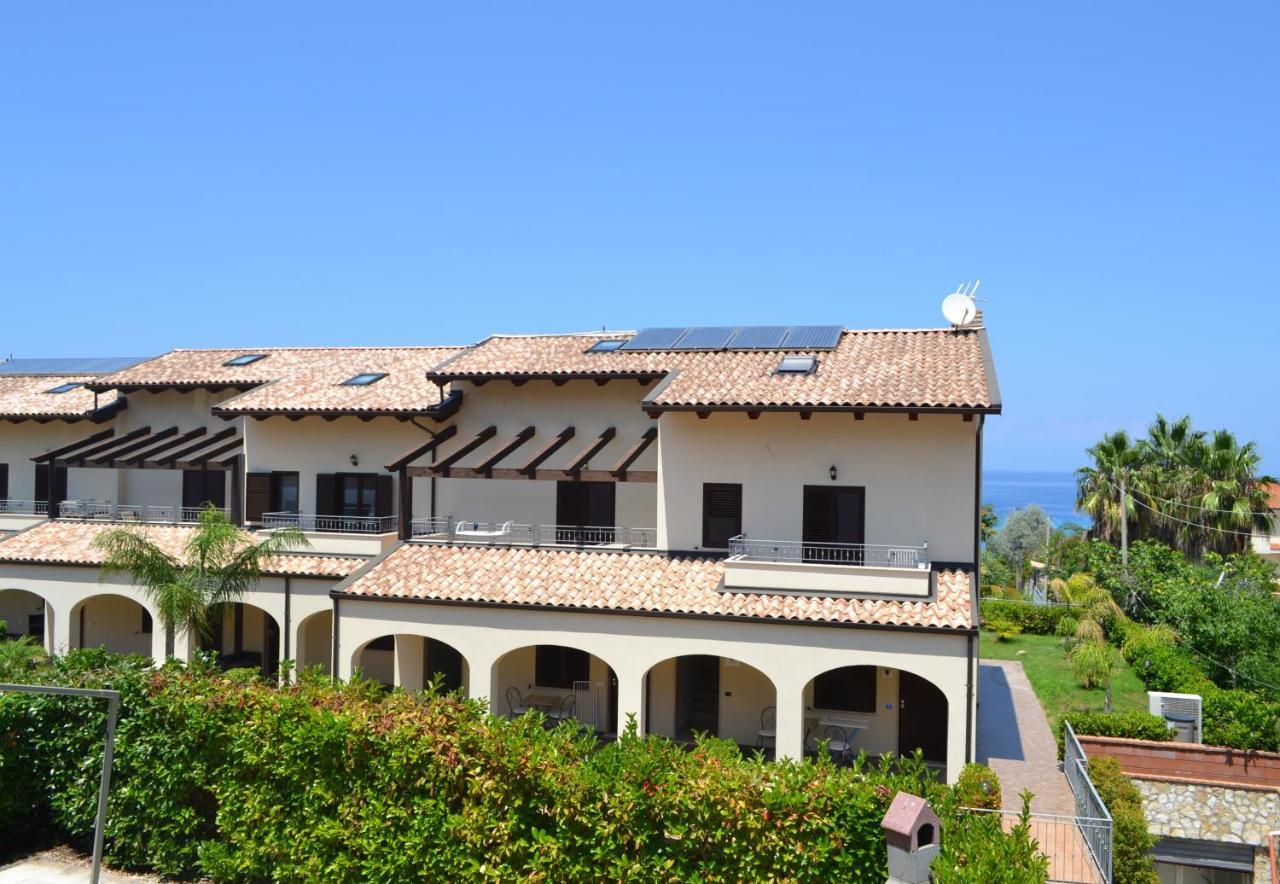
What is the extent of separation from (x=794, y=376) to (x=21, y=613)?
2454 cm

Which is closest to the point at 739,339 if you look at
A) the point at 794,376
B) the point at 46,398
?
the point at 794,376

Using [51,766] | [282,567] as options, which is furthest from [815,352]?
[51,766]

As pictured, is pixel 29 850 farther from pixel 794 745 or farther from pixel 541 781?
pixel 794 745

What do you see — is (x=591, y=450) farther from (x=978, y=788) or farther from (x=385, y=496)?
(x=978, y=788)

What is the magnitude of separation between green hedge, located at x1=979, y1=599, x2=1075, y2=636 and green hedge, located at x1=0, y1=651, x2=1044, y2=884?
25591mm

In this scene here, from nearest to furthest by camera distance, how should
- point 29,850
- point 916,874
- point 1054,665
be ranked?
point 916,874, point 29,850, point 1054,665

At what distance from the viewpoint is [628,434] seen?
77.8 feet

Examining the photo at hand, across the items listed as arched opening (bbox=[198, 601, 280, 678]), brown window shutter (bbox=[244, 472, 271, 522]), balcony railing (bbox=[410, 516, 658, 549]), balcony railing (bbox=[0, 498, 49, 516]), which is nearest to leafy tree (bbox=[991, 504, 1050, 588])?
balcony railing (bbox=[410, 516, 658, 549])

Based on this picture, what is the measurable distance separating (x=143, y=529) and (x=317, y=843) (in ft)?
55.7

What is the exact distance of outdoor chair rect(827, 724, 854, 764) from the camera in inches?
763

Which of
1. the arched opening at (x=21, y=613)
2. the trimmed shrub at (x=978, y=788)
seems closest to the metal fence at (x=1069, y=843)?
the trimmed shrub at (x=978, y=788)

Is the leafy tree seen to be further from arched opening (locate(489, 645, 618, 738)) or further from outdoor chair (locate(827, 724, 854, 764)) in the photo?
arched opening (locate(489, 645, 618, 738))

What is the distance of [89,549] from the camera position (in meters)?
25.1

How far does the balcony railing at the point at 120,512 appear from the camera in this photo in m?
28.0
